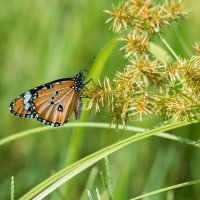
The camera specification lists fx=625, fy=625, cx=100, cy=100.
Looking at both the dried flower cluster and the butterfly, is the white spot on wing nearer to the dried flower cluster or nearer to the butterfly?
the butterfly

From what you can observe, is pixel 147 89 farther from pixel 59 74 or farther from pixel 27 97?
pixel 59 74

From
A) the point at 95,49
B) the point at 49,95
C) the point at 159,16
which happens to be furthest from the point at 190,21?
the point at 159,16

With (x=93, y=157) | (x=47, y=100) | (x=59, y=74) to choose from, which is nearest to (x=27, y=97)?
(x=47, y=100)

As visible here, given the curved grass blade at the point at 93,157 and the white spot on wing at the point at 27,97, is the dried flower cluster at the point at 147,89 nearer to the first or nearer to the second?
the curved grass blade at the point at 93,157

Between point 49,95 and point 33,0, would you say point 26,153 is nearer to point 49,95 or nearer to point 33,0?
point 33,0

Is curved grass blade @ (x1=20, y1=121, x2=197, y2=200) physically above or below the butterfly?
below

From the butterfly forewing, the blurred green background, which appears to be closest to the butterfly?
the butterfly forewing

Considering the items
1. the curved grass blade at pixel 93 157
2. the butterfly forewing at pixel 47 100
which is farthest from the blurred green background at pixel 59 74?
the curved grass blade at pixel 93 157

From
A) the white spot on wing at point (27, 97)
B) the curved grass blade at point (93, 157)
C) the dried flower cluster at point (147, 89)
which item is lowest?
the curved grass blade at point (93, 157)
